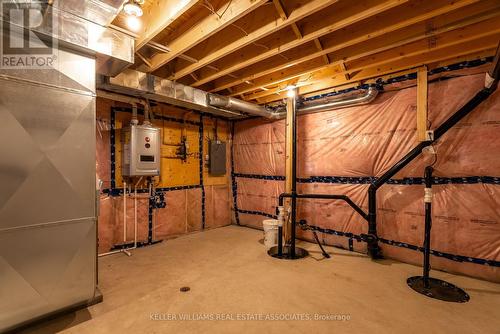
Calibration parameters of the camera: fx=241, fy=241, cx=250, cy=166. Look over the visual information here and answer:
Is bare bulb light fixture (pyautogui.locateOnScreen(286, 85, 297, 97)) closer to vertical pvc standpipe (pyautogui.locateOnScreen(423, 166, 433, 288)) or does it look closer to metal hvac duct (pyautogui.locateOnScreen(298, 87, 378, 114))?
metal hvac duct (pyautogui.locateOnScreen(298, 87, 378, 114))

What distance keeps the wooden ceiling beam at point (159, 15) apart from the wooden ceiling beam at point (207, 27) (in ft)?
0.80

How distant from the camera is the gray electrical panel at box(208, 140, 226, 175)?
4.91 meters

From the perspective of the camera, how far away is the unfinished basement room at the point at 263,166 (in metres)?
1.87

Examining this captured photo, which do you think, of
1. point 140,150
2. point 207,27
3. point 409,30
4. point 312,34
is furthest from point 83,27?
point 409,30

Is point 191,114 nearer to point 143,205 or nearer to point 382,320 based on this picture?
point 143,205

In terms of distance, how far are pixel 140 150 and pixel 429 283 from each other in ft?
12.9

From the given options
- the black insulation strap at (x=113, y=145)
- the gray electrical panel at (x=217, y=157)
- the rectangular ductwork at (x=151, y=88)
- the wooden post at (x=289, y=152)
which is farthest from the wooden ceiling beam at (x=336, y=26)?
the gray electrical panel at (x=217, y=157)

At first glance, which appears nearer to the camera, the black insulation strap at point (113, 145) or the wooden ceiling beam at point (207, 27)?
the wooden ceiling beam at point (207, 27)

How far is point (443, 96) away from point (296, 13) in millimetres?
2220

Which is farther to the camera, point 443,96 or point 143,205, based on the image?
point 143,205

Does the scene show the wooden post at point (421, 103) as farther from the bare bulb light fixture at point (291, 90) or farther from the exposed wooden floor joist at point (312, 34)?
the bare bulb light fixture at point (291, 90)

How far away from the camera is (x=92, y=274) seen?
7.02ft

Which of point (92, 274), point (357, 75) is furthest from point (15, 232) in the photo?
point (357, 75)

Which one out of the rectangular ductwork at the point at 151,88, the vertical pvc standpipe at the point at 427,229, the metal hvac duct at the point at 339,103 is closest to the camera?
the vertical pvc standpipe at the point at 427,229
